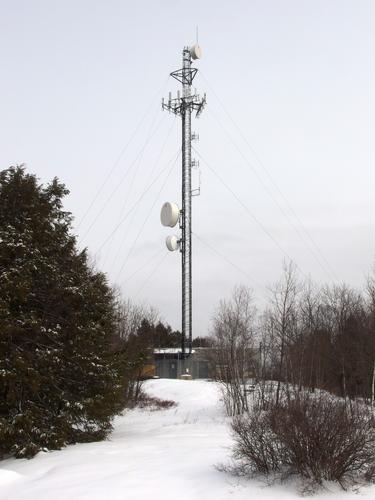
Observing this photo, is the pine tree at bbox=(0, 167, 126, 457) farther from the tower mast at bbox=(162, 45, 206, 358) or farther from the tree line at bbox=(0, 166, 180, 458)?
the tower mast at bbox=(162, 45, 206, 358)

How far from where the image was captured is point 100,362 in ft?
49.7

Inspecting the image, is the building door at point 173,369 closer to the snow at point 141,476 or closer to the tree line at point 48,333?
the tree line at point 48,333

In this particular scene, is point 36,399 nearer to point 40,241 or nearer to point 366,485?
point 40,241

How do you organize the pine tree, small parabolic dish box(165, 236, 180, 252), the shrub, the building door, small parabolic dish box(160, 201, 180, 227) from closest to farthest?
the shrub < the pine tree < small parabolic dish box(160, 201, 180, 227) < small parabolic dish box(165, 236, 180, 252) < the building door

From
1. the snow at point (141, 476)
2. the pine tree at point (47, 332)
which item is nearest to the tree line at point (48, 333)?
the pine tree at point (47, 332)

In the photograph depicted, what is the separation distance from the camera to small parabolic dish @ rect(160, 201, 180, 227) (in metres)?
34.9

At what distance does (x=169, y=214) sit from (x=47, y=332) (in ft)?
71.3

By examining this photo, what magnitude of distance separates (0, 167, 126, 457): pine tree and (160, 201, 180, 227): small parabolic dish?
18847 millimetres

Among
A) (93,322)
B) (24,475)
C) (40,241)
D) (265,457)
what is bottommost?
(24,475)

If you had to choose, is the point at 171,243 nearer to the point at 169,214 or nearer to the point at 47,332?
the point at 169,214

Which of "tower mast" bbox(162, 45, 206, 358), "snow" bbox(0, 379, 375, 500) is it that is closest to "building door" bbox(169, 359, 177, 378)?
"tower mast" bbox(162, 45, 206, 358)

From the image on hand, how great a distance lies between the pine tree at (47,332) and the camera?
41.4ft

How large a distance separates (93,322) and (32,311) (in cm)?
211

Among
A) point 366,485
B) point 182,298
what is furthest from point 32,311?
point 182,298
